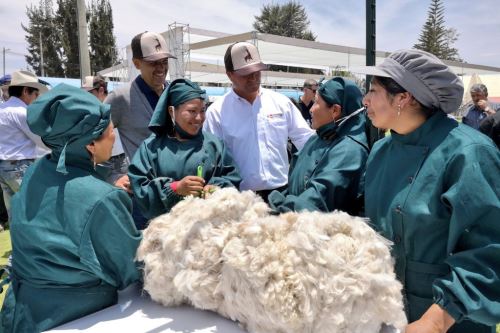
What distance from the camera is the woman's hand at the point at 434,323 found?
4.11ft

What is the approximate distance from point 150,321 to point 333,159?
1.07 meters

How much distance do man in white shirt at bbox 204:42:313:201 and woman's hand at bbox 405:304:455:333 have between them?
146 cm

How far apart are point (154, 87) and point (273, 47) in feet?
35.7

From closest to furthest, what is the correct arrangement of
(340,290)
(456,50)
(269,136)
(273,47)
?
1. (340,290)
2. (269,136)
3. (273,47)
4. (456,50)

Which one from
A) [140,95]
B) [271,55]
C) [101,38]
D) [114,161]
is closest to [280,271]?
[140,95]

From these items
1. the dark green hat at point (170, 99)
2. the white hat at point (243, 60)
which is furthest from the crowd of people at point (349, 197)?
the white hat at point (243, 60)

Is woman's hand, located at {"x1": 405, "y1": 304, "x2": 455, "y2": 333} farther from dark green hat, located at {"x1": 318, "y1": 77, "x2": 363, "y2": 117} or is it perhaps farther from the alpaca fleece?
dark green hat, located at {"x1": 318, "y1": 77, "x2": 363, "y2": 117}

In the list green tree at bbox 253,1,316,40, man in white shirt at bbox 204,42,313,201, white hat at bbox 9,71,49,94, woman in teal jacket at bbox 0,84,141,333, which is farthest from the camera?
green tree at bbox 253,1,316,40

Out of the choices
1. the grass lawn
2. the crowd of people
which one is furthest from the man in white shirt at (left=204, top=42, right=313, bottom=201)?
the grass lawn

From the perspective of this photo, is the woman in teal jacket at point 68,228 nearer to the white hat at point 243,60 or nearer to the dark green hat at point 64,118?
the dark green hat at point 64,118

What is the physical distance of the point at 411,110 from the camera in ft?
4.97

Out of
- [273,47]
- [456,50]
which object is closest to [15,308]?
[273,47]

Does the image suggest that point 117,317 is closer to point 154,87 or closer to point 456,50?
point 154,87

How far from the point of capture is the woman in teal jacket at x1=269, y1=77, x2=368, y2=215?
1.80m
